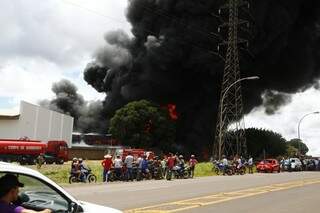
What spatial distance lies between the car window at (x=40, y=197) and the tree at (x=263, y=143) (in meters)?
75.0

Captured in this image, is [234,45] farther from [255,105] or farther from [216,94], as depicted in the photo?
[255,105]

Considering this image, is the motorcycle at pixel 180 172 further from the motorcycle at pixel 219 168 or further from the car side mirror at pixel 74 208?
the car side mirror at pixel 74 208

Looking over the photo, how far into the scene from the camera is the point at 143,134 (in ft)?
228

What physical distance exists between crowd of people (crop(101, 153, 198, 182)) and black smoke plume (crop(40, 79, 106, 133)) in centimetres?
5342

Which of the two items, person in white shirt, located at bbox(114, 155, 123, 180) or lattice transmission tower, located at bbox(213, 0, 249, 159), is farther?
lattice transmission tower, located at bbox(213, 0, 249, 159)

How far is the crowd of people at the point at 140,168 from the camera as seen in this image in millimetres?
29166

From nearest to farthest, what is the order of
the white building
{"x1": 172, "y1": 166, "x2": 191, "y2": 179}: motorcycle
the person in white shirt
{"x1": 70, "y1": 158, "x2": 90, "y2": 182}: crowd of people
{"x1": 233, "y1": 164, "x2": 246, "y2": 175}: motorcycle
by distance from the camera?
{"x1": 70, "y1": 158, "x2": 90, "y2": 182}: crowd of people, the person in white shirt, {"x1": 172, "y1": 166, "x2": 191, "y2": 179}: motorcycle, {"x1": 233, "y1": 164, "x2": 246, "y2": 175}: motorcycle, the white building

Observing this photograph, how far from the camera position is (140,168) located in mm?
31359

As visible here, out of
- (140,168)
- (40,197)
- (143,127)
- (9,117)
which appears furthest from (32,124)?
(40,197)

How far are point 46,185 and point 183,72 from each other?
69571 millimetres

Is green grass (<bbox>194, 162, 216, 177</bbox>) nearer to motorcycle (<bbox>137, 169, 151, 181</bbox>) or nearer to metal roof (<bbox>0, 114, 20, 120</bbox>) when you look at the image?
motorcycle (<bbox>137, 169, 151, 181</bbox>)

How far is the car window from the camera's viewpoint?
536 centimetres

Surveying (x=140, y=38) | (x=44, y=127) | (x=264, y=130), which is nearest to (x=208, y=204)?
(x=44, y=127)

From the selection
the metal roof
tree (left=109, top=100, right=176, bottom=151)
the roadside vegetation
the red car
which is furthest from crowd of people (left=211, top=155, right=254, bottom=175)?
the metal roof
